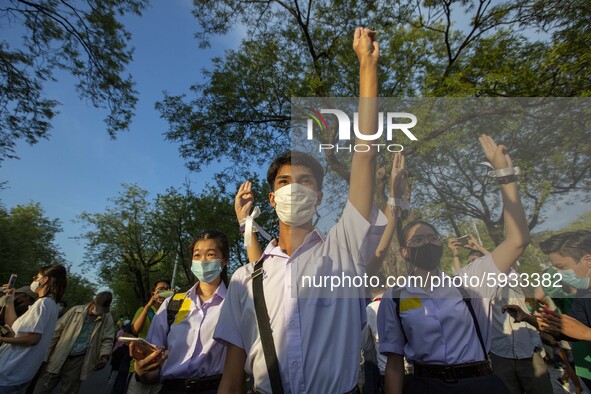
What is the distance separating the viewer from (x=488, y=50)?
8.28 meters

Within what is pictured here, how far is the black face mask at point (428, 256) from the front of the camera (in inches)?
96.4

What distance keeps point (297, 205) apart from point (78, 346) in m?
4.81

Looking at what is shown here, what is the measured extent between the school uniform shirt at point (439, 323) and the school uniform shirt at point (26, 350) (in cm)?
329

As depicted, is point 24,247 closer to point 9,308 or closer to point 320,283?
point 9,308

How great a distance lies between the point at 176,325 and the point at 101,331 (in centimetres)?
352

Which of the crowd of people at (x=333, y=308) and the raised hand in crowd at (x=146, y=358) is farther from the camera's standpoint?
the raised hand in crowd at (x=146, y=358)

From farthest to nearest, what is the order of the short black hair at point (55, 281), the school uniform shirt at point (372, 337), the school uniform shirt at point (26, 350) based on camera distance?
1. the school uniform shirt at point (372, 337)
2. the short black hair at point (55, 281)
3. the school uniform shirt at point (26, 350)

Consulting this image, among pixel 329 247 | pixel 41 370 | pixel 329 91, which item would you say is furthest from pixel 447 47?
pixel 41 370

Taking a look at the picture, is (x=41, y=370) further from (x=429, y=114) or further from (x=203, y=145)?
(x=203, y=145)

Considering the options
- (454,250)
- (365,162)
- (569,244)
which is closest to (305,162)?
(365,162)

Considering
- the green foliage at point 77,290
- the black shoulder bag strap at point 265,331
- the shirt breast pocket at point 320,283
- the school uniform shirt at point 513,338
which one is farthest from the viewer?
the green foliage at point 77,290

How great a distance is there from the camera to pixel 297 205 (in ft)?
6.54

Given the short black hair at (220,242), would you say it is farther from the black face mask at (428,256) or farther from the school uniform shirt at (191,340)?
the black face mask at (428,256)

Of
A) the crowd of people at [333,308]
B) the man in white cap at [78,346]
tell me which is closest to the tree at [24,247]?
the man in white cap at [78,346]
